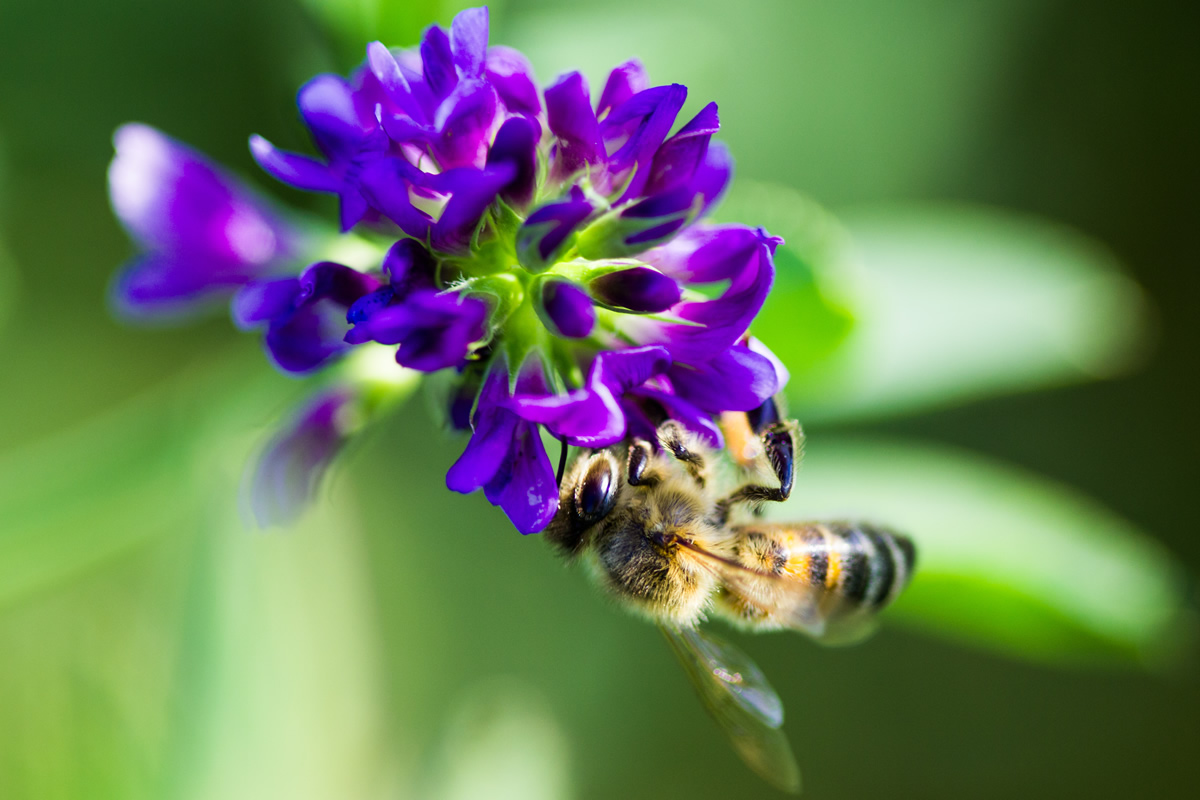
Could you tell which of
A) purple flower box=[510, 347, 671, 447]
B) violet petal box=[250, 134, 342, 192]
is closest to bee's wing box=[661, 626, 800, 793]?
purple flower box=[510, 347, 671, 447]

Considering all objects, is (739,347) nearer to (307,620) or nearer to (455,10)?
(455,10)

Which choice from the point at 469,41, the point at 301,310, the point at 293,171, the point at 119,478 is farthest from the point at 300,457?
the point at 469,41

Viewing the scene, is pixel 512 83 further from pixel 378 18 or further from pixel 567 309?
pixel 378 18

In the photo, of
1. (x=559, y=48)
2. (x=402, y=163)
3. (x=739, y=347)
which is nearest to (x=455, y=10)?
(x=559, y=48)

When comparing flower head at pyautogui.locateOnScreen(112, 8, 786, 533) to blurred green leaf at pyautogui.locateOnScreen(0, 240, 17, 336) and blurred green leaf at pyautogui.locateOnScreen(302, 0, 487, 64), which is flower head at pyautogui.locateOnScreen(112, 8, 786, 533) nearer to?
blurred green leaf at pyautogui.locateOnScreen(302, 0, 487, 64)

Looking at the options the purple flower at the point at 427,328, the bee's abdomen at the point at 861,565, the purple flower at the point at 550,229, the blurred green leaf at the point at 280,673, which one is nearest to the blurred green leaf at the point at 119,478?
the blurred green leaf at the point at 280,673
